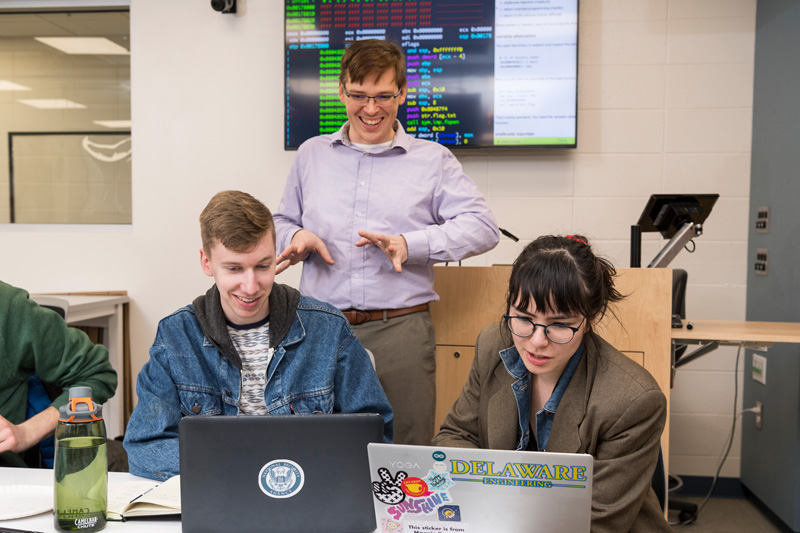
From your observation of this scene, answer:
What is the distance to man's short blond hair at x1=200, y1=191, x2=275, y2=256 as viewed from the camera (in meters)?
1.45

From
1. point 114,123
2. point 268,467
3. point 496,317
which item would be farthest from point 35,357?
point 114,123

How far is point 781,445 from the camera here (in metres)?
2.81

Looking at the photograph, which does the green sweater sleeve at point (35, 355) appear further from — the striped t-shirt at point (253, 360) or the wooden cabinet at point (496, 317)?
the wooden cabinet at point (496, 317)

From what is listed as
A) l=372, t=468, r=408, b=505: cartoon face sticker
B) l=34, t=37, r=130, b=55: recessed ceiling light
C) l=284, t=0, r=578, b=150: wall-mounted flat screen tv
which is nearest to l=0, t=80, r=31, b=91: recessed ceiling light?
l=34, t=37, r=130, b=55: recessed ceiling light

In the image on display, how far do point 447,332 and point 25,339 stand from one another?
1399 mm

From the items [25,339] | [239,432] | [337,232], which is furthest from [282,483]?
[337,232]

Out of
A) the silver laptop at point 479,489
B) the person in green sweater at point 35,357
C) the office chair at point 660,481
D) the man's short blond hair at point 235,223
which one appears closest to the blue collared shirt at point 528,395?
the office chair at point 660,481

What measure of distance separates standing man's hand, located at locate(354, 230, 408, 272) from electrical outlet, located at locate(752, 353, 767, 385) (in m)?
1.89

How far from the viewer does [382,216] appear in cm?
215

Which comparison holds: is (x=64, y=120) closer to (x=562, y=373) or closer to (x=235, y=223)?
(x=235, y=223)

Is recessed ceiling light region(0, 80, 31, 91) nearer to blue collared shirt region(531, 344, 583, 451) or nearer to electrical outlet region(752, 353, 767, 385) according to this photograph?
blue collared shirt region(531, 344, 583, 451)

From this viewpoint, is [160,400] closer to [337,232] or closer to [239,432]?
[239,432]

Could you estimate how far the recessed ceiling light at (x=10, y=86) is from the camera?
11.8ft

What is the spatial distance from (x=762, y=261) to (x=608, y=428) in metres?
2.15
